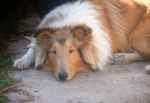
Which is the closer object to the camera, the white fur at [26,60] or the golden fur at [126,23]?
the white fur at [26,60]

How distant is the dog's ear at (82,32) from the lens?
582 centimetres

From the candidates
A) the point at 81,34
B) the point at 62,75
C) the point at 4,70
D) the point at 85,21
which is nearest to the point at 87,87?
the point at 62,75

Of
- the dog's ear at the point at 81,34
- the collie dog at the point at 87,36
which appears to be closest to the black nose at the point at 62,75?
the collie dog at the point at 87,36

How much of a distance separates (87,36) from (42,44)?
60cm

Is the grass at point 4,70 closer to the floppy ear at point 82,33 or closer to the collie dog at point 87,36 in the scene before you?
the collie dog at point 87,36

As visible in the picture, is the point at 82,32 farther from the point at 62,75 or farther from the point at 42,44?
the point at 62,75

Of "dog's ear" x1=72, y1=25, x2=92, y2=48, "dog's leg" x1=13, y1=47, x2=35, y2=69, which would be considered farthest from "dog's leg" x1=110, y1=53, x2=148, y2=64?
"dog's leg" x1=13, y1=47, x2=35, y2=69

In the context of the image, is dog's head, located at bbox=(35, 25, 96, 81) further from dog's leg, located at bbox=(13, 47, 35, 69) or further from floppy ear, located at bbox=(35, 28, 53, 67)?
dog's leg, located at bbox=(13, 47, 35, 69)

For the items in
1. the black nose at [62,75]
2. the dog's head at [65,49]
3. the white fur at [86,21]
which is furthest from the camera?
the white fur at [86,21]

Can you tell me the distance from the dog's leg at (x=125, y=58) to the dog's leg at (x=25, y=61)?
1114 mm

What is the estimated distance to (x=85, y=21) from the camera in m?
6.09

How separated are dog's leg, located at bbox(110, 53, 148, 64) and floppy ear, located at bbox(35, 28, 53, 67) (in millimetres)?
1000

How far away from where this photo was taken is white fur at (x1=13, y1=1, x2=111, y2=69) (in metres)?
6.02

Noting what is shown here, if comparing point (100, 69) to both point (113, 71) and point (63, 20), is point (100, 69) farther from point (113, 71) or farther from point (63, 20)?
point (63, 20)
